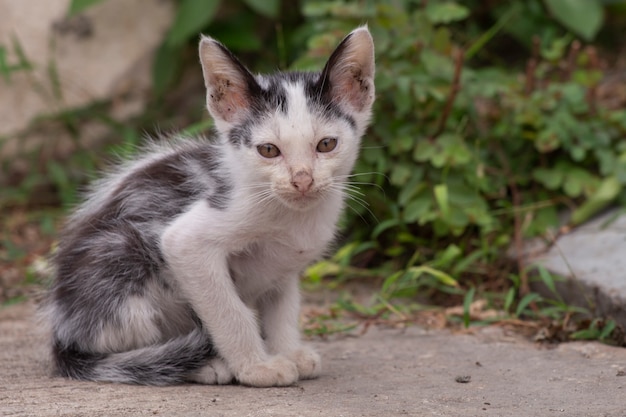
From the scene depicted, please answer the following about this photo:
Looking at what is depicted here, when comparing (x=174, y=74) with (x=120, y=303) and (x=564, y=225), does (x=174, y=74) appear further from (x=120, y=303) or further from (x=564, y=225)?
(x=120, y=303)

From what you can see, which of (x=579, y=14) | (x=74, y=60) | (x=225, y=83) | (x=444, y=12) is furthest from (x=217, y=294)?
(x=74, y=60)

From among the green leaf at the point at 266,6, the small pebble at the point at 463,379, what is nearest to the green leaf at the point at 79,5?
the green leaf at the point at 266,6

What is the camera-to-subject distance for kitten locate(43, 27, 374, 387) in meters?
3.16

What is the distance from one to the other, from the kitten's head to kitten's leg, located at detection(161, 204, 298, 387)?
10.0 inches

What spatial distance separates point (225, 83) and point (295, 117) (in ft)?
1.14

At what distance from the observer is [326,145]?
316 cm

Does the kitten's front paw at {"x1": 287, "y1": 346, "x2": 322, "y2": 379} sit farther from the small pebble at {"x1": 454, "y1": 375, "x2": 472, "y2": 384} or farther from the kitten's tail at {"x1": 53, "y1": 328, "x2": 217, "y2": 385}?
the small pebble at {"x1": 454, "y1": 375, "x2": 472, "y2": 384}

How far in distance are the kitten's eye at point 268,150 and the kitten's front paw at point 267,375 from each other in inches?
30.3

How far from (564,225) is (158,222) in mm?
2753

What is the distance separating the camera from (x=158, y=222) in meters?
3.42

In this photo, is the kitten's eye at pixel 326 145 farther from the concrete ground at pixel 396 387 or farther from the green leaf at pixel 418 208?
the green leaf at pixel 418 208

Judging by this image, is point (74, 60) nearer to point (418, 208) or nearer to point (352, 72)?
point (418, 208)

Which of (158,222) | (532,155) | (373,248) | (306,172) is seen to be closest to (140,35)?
(373,248)

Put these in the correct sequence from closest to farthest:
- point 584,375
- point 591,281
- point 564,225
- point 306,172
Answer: point 306,172 → point 584,375 → point 591,281 → point 564,225
